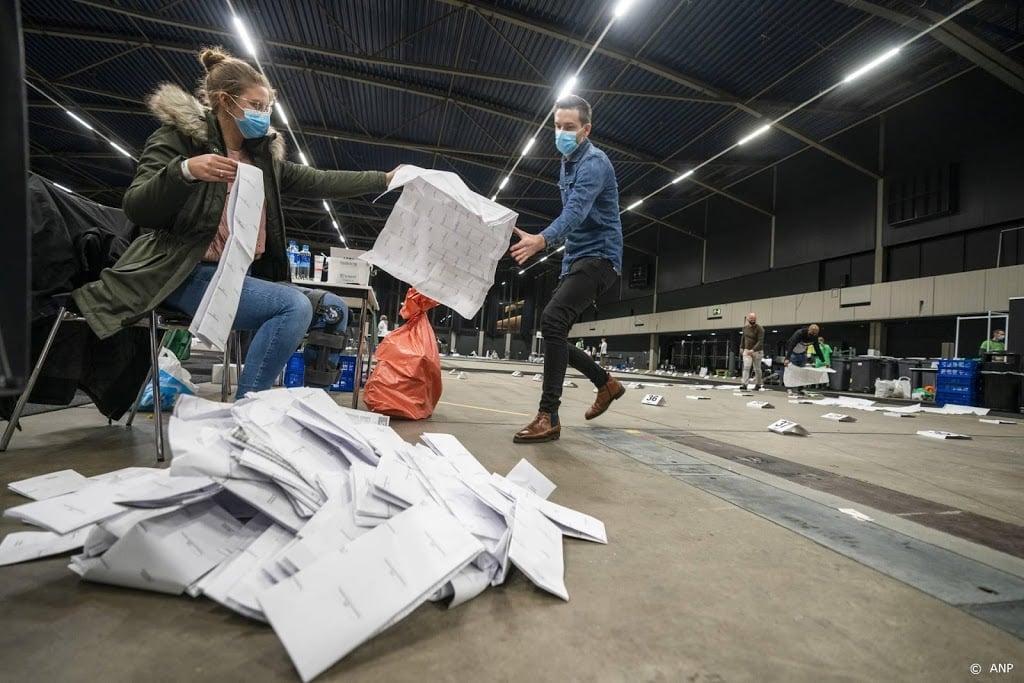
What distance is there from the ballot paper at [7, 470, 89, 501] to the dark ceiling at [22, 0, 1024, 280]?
7800 mm

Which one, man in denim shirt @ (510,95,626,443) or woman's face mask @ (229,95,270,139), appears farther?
man in denim shirt @ (510,95,626,443)

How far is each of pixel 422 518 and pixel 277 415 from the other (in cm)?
41

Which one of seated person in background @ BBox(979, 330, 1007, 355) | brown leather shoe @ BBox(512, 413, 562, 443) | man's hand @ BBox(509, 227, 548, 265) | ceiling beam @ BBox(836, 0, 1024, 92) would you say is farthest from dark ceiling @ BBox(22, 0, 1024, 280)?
brown leather shoe @ BBox(512, 413, 562, 443)

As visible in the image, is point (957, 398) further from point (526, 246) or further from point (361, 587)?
point (361, 587)

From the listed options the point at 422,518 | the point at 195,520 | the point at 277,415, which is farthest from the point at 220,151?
the point at 422,518

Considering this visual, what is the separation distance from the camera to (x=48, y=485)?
0.95 m

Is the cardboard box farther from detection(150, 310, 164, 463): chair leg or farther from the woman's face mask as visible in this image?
detection(150, 310, 164, 463): chair leg

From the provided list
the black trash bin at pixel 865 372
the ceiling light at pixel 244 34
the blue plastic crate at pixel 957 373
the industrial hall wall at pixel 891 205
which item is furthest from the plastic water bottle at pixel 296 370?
the industrial hall wall at pixel 891 205

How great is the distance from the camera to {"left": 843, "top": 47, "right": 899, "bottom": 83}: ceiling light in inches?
258

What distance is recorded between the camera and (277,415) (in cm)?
91

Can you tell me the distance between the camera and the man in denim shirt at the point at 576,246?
1.96 metres

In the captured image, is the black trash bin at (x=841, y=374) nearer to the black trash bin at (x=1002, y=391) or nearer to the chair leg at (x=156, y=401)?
the black trash bin at (x=1002, y=391)

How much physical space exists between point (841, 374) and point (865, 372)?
0.45m

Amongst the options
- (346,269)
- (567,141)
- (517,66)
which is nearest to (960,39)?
(517,66)
